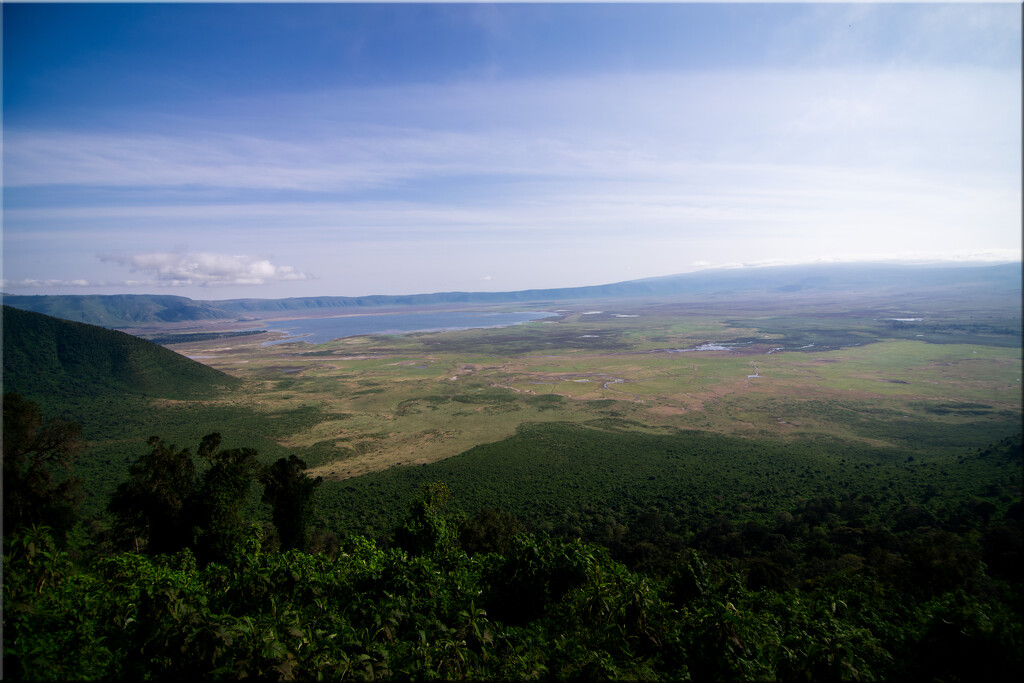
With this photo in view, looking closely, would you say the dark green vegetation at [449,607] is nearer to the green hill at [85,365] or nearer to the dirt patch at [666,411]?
the dirt patch at [666,411]

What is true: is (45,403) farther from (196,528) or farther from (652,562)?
(652,562)

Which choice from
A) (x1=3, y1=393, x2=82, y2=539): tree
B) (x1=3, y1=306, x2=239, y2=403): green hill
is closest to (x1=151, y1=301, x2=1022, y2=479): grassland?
(x1=3, y1=306, x2=239, y2=403): green hill

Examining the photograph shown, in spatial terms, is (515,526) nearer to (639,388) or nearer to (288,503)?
(288,503)

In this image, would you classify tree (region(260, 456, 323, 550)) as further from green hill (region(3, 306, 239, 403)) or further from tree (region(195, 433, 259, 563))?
green hill (region(3, 306, 239, 403))

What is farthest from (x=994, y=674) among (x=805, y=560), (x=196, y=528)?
(x=196, y=528)

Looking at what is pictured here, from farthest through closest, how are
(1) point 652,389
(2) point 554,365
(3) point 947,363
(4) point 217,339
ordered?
(4) point 217,339, (2) point 554,365, (3) point 947,363, (1) point 652,389

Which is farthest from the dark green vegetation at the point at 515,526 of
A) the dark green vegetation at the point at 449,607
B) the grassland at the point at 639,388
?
the grassland at the point at 639,388
